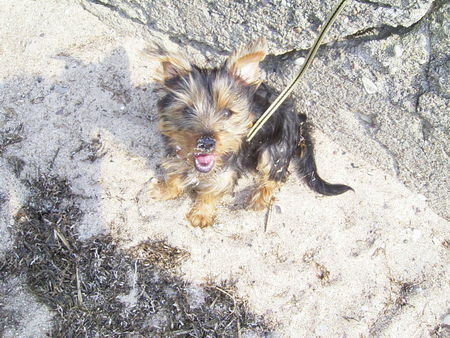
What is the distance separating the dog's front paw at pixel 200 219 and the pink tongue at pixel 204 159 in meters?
0.72

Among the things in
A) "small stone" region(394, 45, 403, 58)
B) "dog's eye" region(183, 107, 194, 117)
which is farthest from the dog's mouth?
"small stone" region(394, 45, 403, 58)

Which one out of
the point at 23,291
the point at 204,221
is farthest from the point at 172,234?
the point at 23,291

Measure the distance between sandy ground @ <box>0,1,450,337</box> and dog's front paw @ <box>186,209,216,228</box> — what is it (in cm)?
5

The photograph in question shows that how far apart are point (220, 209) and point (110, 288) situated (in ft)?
3.56

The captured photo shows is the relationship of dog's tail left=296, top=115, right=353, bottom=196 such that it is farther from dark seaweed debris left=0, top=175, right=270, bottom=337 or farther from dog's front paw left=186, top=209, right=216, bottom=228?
dark seaweed debris left=0, top=175, right=270, bottom=337

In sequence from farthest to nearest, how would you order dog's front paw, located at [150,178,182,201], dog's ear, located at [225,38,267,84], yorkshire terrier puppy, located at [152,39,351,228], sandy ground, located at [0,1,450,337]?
dog's front paw, located at [150,178,182,201], sandy ground, located at [0,1,450,337], yorkshire terrier puppy, located at [152,39,351,228], dog's ear, located at [225,38,267,84]

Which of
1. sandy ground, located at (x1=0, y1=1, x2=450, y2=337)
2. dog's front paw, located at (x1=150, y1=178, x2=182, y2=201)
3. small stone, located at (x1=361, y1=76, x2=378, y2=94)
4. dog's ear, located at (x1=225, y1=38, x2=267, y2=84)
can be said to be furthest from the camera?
dog's front paw, located at (x1=150, y1=178, x2=182, y2=201)

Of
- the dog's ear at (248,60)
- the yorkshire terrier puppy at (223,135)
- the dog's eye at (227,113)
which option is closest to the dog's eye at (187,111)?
the yorkshire terrier puppy at (223,135)

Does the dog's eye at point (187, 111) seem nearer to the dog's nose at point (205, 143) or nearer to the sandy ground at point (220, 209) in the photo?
the dog's nose at point (205, 143)

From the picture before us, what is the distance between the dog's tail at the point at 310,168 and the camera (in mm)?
3584

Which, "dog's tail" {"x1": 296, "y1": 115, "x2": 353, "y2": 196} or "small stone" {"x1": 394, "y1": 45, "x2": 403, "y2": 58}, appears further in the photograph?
"dog's tail" {"x1": 296, "y1": 115, "x2": 353, "y2": 196}

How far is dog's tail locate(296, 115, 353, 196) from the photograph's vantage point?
3.58 metres

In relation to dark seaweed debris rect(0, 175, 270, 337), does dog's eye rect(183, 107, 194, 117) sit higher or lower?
higher

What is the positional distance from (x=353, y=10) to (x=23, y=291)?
3.10 m
